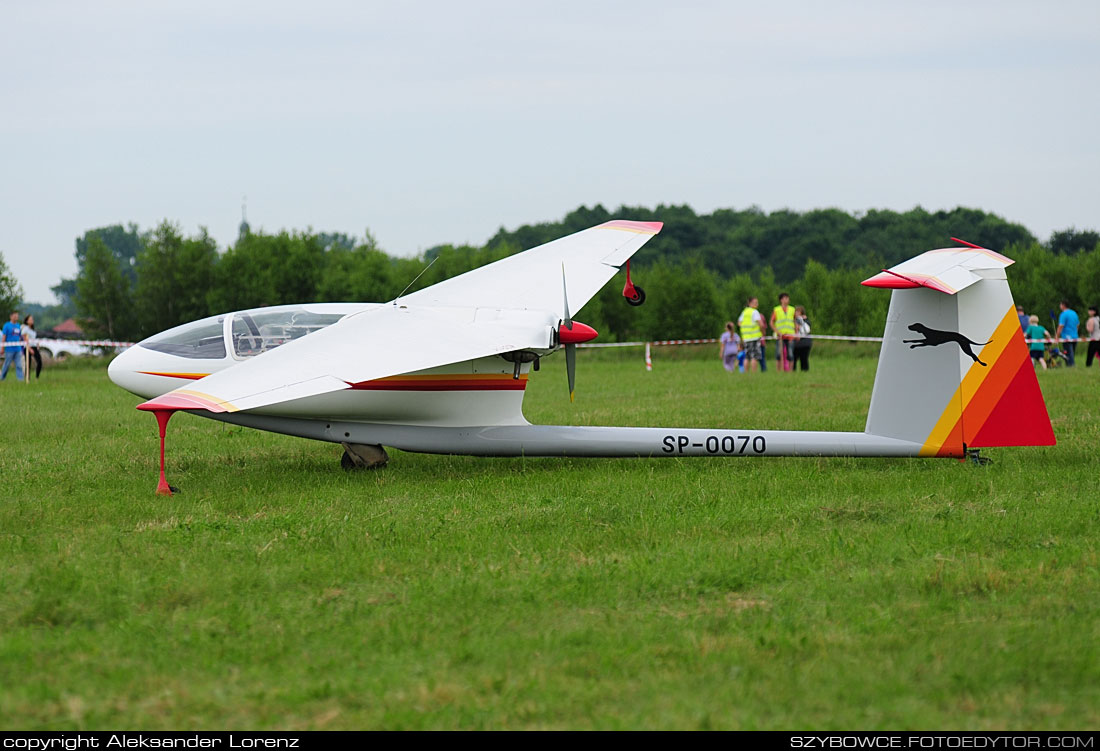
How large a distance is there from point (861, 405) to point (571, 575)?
473 inches

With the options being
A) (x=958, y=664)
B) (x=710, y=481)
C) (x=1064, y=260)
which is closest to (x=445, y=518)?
(x=710, y=481)

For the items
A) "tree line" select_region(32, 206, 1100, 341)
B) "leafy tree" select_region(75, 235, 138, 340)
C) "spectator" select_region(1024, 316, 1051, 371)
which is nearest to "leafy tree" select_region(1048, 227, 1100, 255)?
"tree line" select_region(32, 206, 1100, 341)

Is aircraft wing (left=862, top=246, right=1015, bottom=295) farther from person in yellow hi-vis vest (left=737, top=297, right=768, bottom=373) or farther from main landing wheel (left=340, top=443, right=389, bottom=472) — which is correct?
person in yellow hi-vis vest (left=737, top=297, right=768, bottom=373)

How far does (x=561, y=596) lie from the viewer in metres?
6.13

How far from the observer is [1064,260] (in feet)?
179

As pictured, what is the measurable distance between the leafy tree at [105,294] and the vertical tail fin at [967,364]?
191 feet

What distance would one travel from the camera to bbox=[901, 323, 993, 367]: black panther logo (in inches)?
→ 379

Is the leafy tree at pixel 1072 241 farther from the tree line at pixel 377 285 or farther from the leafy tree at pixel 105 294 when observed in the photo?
the leafy tree at pixel 105 294

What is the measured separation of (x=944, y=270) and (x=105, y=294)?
5941cm

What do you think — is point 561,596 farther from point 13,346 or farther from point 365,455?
point 13,346

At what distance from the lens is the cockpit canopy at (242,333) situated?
37.3ft

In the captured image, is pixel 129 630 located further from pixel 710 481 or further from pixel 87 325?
pixel 87 325

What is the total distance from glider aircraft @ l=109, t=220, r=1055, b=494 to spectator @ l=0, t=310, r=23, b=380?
19218mm

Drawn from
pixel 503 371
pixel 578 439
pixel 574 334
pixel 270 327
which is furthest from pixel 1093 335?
pixel 270 327
